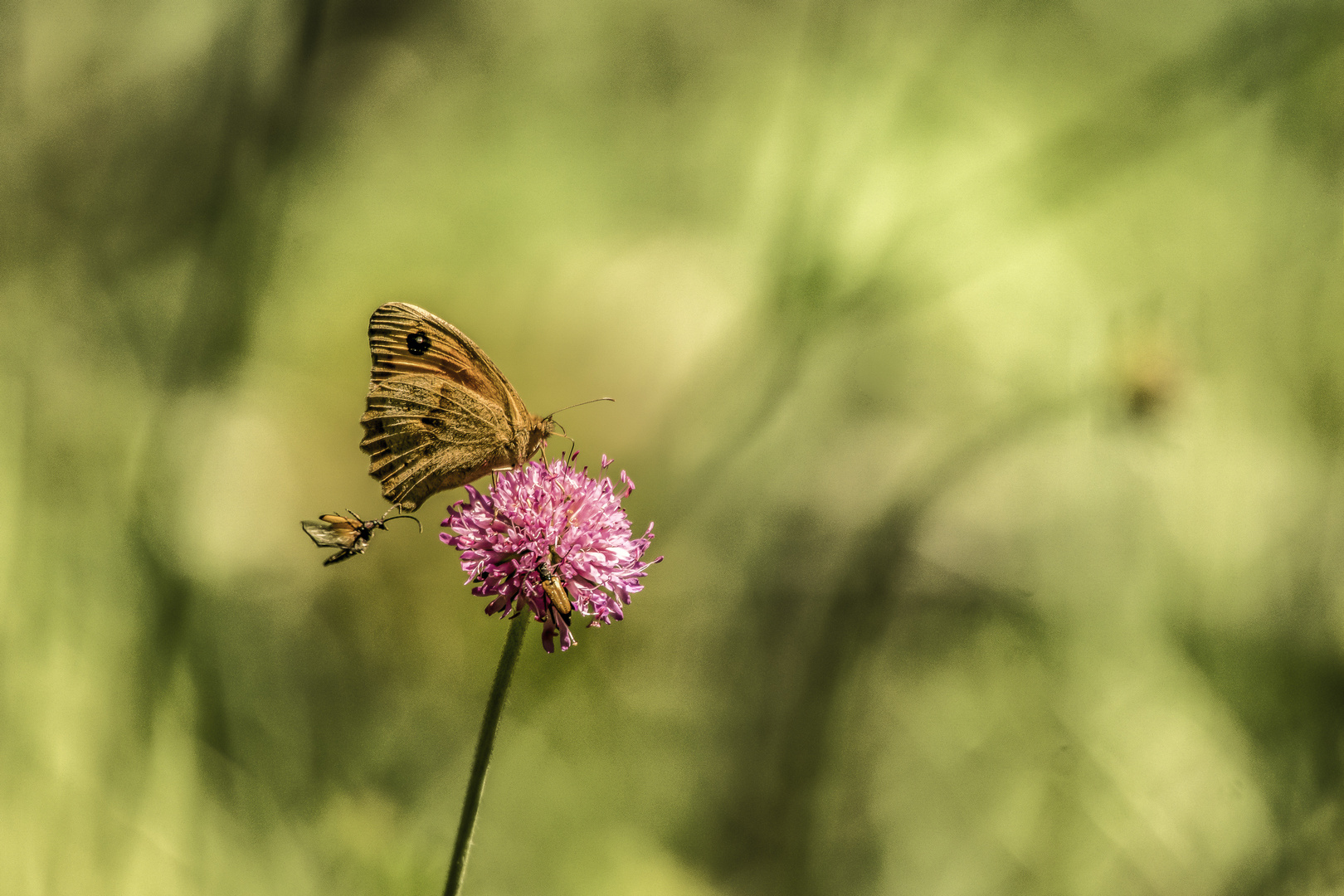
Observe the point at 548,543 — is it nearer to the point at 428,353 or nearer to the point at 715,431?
the point at 428,353

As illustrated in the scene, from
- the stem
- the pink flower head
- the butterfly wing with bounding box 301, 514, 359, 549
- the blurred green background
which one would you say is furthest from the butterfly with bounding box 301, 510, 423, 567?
the blurred green background

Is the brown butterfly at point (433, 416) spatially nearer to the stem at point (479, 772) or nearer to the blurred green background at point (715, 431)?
the stem at point (479, 772)

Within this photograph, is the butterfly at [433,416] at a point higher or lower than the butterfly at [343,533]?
higher

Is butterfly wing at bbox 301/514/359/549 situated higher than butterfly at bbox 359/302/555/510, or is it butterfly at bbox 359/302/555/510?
butterfly at bbox 359/302/555/510

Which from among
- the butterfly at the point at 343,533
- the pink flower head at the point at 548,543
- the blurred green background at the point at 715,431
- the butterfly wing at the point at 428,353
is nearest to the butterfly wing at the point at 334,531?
the butterfly at the point at 343,533

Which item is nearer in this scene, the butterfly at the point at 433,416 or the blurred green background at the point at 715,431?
the butterfly at the point at 433,416

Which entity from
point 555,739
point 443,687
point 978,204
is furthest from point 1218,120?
point 443,687

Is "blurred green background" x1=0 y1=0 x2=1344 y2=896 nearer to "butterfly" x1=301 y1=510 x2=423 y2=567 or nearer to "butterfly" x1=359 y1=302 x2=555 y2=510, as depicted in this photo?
"butterfly" x1=359 y1=302 x2=555 y2=510

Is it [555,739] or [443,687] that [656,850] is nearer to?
[555,739]
